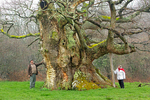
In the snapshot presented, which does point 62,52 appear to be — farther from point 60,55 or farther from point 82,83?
point 82,83

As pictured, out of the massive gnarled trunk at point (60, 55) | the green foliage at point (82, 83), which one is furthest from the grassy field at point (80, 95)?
the massive gnarled trunk at point (60, 55)

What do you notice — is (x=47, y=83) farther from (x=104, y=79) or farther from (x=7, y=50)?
(x=7, y=50)

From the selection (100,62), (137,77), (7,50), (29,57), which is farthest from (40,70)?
(137,77)

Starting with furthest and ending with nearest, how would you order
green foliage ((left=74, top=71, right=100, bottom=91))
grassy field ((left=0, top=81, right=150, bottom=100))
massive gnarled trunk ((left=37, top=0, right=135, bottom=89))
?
massive gnarled trunk ((left=37, top=0, right=135, bottom=89)) < green foliage ((left=74, top=71, right=100, bottom=91)) < grassy field ((left=0, top=81, right=150, bottom=100))

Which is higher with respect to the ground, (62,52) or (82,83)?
(62,52)

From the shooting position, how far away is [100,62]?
68.6 ft

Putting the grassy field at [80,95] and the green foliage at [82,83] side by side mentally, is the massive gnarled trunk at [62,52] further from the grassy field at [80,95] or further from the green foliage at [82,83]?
the grassy field at [80,95]

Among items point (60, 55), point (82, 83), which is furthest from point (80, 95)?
point (60, 55)

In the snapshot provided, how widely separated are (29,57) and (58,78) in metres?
15.6

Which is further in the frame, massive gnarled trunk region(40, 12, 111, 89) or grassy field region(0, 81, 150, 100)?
massive gnarled trunk region(40, 12, 111, 89)

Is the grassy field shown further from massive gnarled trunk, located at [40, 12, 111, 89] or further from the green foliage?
massive gnarled trunk, located at [40, 12, 111, 89]

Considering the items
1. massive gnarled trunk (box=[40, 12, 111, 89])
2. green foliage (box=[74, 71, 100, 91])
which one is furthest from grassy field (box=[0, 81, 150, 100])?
massive gnarled trunk (box=[40, 12, 111, 89])

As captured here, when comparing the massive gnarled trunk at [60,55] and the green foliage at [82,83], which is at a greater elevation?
the massive gnarled trunk at [60,55]

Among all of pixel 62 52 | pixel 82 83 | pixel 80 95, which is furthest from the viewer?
pixel 62 52
